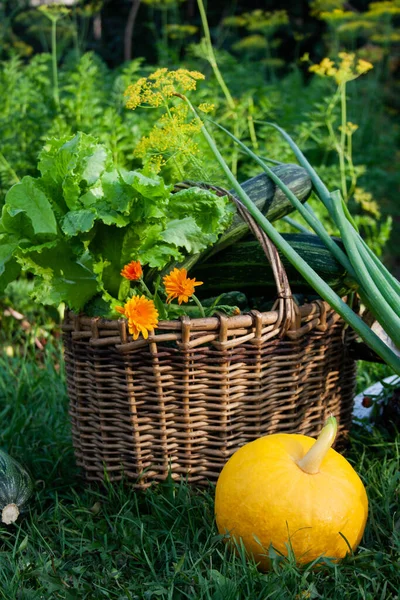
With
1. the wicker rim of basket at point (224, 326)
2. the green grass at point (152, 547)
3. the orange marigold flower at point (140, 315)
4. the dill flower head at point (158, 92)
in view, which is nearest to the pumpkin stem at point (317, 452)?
the green grass at point (152, 547)

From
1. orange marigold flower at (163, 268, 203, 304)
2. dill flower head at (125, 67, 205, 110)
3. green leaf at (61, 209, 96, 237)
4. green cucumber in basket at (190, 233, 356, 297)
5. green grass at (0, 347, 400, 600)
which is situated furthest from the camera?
green cucumber in basket at (190, 233, 356, 297)

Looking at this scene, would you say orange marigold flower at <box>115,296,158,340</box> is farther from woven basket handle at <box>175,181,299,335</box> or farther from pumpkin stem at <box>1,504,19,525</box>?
pumpkin stem at <box>1,504,19,525</box>

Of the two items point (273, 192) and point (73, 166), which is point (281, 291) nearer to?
point (273, 192)

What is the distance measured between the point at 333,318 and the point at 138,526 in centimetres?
80

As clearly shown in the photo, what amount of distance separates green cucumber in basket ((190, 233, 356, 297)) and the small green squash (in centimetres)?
76

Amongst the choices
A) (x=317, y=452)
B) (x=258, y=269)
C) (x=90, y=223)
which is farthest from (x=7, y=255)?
(x=317, y=452)

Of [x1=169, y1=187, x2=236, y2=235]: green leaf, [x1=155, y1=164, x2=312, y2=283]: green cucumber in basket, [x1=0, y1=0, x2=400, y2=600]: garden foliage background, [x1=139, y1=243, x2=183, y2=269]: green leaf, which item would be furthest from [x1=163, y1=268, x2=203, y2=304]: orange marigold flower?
[x1=0, y1=0, x2=400, y2=600]: garden foliage background

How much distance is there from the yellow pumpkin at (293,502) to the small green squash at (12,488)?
55cm

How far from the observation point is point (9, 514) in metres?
1.90

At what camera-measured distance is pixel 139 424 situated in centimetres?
Result: 199

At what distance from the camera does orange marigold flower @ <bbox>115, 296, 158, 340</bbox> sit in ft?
5.92

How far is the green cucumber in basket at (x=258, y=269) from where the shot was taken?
216 centimetres

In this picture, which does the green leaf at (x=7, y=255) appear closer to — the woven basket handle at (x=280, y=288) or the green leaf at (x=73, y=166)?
the green leaf at (x=73, y=166)

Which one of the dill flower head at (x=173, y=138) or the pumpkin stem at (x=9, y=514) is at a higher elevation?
the dill flower head at (x=173, y=138)
